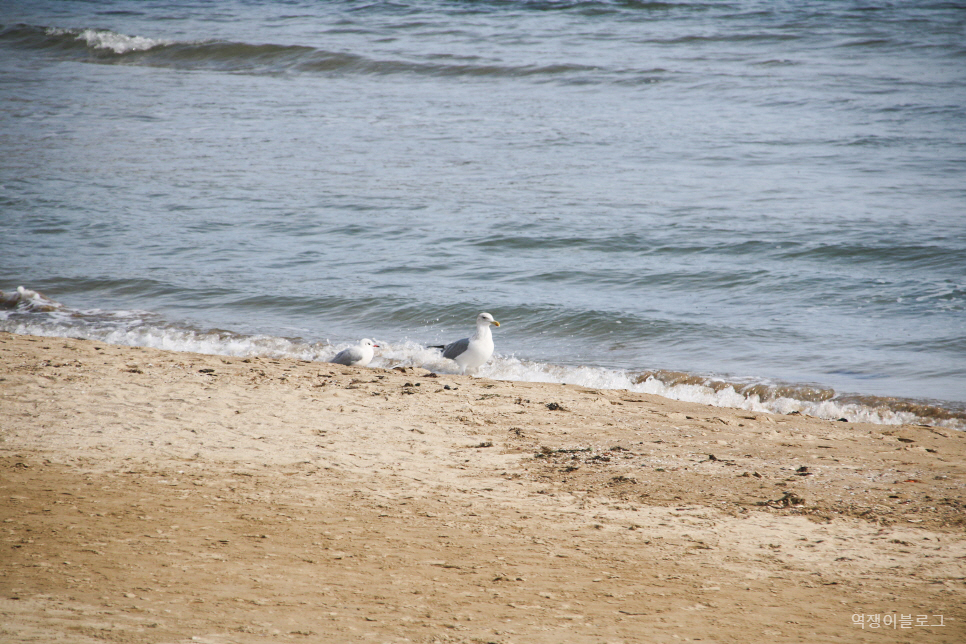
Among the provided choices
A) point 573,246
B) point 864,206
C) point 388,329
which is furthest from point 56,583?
point 864,206

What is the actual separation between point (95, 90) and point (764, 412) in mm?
19127

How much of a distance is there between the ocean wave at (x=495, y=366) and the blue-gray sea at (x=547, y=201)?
0.11 ft

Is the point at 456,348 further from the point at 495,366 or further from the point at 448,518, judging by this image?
the point at 448,518

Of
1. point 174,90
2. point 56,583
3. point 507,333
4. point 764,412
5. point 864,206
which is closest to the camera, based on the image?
point 56,583

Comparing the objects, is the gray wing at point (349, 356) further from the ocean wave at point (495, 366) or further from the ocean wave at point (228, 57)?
the ocean wave at point (228, 57)

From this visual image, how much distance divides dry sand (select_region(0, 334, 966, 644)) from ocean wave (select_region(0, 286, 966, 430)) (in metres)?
0.60

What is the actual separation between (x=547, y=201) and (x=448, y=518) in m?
8.75

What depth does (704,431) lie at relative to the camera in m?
5.51

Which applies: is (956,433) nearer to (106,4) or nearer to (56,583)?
(56,583)

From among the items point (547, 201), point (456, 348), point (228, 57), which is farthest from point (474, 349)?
point (228, 57)

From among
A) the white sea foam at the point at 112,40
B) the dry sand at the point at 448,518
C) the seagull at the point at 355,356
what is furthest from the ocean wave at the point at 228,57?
the dry sand at the point at 448,518

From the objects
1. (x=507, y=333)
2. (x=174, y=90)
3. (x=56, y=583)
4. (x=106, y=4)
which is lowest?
(x=507, y=333)

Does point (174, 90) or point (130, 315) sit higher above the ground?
point (174, 90)

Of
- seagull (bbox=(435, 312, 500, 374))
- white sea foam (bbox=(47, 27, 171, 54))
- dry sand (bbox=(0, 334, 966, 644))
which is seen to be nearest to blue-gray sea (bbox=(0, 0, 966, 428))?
seagull (bbox=(435, 312, 500, 374))
